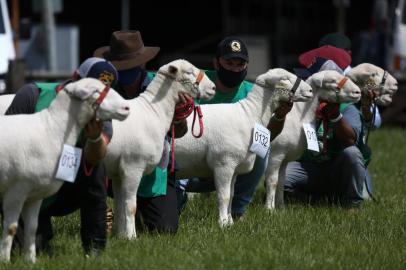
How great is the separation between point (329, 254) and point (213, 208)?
204 centimetres

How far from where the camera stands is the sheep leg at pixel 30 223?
5.61m

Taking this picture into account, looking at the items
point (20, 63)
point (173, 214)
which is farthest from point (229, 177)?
point (20, 63)

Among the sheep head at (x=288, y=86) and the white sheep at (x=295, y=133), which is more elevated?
the sheep head at (x=288, y=86)

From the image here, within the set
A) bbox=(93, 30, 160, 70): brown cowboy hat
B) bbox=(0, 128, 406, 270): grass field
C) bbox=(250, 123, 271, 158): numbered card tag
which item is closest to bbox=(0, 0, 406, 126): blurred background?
bbox=(0, 128, 406, 270): grass field

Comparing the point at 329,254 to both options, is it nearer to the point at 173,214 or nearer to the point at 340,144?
the point at 173,214

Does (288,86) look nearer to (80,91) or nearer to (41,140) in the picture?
(80,91)

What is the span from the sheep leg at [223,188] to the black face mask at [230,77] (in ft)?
2.64

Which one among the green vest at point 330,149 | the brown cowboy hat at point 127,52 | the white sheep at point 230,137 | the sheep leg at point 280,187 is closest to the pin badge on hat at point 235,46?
the white sheep at point 230,137

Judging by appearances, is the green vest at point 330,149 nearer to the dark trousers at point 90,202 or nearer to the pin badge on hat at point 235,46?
the pin badge on hat at point 235,46

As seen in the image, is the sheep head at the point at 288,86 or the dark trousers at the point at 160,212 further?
the sheep head at the point at 288,86

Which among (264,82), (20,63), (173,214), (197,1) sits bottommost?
(197,1)

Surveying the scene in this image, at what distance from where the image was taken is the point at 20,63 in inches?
547

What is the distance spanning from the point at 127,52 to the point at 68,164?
62.8 inches

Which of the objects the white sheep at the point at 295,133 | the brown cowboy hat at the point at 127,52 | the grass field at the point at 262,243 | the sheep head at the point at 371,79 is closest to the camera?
the grass field at the point at 262,243
